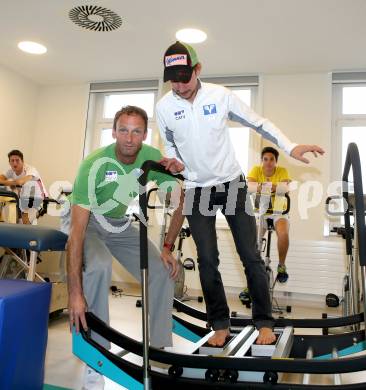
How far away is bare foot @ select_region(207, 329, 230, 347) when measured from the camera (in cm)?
220

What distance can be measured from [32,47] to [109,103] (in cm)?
153

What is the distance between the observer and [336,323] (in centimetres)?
250

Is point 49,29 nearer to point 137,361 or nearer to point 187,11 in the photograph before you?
point 187,11

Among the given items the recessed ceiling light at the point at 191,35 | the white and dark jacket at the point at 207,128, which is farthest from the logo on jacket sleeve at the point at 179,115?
the recessed ceiling light at the point at 191,35

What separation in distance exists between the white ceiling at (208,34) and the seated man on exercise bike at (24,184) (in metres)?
1.52

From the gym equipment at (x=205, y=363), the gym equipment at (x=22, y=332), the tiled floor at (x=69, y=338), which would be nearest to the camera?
the gym equipment at (x=22, y=332)

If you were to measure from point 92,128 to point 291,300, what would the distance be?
12.9 ft

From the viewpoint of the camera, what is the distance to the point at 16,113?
6336 mm

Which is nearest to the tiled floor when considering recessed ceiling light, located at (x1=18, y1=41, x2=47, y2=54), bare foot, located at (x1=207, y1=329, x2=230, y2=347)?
bare foot, located at (x1=207, y1=329, x2=230, y2=347)

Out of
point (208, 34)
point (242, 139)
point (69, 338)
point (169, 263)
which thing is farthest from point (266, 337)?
point (242, 139)

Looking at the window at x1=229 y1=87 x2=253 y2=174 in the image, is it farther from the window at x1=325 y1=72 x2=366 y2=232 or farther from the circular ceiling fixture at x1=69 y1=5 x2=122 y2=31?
the circular ceiling fixture at x1=69 y1=5 x2=122 y2=31

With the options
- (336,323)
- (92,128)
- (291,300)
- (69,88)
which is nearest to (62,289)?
(336,323)

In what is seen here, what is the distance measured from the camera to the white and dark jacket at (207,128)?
2.19 metres

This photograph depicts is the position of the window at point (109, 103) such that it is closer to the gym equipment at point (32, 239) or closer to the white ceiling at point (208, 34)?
the white ceiling at point (208, 34)
